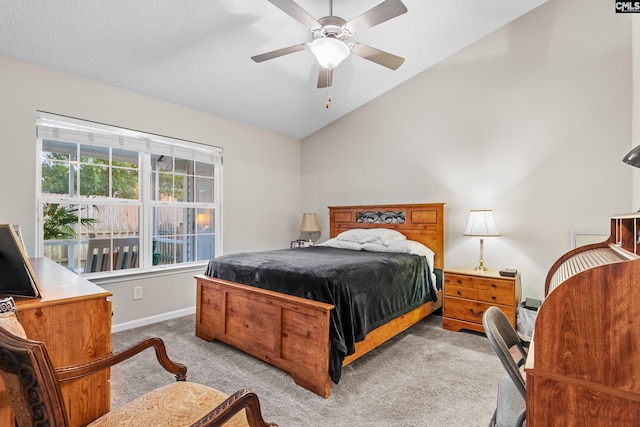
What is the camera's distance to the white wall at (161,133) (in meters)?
2.68

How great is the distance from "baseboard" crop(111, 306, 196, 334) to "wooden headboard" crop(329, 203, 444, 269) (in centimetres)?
228

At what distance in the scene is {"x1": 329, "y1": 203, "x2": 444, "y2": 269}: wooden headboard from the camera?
3852mm

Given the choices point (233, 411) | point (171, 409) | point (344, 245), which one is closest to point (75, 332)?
point (171, 409)

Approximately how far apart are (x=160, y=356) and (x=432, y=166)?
11.8ft

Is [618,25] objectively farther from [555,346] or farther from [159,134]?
[159,134]

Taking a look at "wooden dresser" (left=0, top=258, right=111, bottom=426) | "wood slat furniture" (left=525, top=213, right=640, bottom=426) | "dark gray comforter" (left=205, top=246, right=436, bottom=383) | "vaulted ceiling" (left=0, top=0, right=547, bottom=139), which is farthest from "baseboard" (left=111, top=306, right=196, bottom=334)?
"wood slat furniture" (left=525, top=213, right=640, bottom=426)

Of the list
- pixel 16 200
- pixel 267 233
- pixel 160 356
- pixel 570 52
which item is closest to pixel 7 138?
pixel 16 200

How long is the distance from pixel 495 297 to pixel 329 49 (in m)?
2.74

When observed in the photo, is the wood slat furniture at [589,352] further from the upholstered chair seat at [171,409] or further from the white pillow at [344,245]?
the white pillow at [344,245]

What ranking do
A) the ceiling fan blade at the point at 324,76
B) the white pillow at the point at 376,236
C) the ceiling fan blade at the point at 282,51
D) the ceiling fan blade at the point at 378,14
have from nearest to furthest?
the ceiling fan blade at the point at 378,14 → the ceiling fan blade at the point at 282,51 → the ceiling fan blade at the point at 324,76 → the white pillow at the point at 376,236

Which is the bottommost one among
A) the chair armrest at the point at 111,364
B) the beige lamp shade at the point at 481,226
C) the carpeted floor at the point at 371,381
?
the carpeted floor at the point at 371,381

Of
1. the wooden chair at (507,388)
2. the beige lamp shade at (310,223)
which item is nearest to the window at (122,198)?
the beige lamp shade at (310,223)

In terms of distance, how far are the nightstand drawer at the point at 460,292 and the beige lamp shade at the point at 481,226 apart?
11.9 inches

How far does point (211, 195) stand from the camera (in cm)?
420
